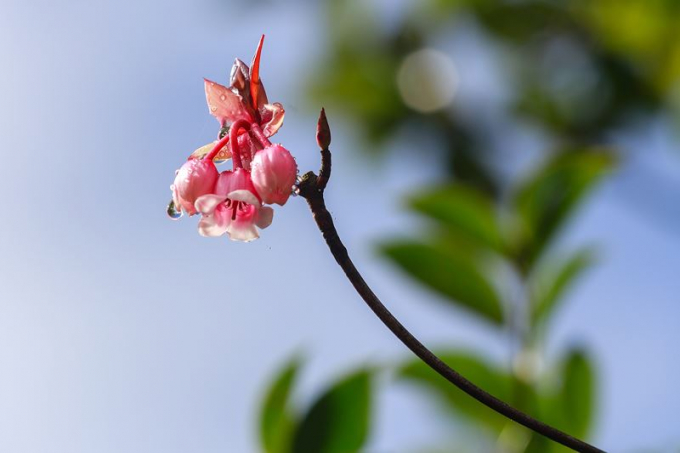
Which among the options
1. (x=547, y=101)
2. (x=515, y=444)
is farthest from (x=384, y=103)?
(x=515, y=444)

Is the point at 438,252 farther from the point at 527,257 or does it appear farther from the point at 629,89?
the point at 629,89

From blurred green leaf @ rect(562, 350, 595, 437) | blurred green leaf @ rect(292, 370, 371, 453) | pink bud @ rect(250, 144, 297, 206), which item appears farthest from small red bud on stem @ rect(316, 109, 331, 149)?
blurred green leaf @ rect(562, 350, 595, 437)

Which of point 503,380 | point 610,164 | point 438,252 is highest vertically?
point 610,164

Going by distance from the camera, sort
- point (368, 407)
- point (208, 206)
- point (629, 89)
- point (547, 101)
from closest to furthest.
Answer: point (208, 206) → point (368, 407) → point (629, 89) → point (547, 101)

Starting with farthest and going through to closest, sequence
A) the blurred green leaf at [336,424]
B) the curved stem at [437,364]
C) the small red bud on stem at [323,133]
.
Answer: the blurred green leaf at [336,424] → the small red bud on stem at [323,133] → the curved stem at [437,364]

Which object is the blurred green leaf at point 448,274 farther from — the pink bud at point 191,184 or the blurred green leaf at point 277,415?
the pink bud at point 191,184

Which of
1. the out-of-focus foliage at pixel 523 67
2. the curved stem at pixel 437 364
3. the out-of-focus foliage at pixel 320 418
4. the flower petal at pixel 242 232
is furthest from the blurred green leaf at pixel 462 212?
the out-of-focus foliage at pixel 523 67

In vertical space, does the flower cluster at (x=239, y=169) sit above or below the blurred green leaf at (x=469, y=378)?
above
